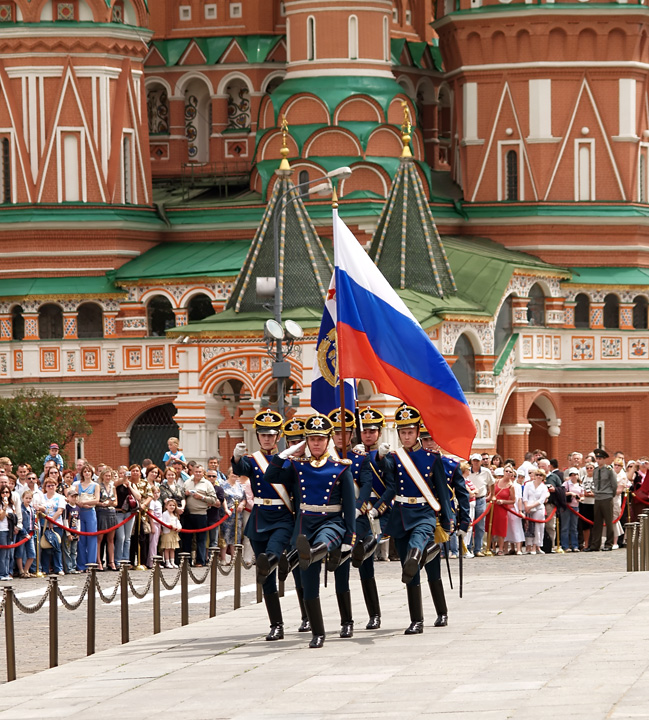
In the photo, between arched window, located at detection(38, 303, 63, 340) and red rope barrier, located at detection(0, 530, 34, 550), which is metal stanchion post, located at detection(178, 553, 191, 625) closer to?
red rope barrier, located at detection(0, 530, 34, 550)

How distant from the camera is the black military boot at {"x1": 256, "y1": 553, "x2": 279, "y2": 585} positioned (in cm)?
1748

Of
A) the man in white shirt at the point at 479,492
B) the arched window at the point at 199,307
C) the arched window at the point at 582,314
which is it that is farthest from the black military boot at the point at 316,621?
the arched window at the point at 582,314

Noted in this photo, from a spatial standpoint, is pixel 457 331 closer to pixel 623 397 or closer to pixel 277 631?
pixel 623 397

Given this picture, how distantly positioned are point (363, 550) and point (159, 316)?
29.3 meters

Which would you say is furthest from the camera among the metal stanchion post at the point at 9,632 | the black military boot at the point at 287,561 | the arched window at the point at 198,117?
the arched window at the point at 198,117

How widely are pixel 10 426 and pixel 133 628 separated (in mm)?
21636

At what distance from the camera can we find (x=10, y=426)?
4238cm

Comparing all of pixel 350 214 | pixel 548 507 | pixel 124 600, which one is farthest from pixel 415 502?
pixel 350 214

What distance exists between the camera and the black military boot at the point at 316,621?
670 inches

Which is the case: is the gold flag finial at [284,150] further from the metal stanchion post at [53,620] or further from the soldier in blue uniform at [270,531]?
the metal stanchion post at [53,620]

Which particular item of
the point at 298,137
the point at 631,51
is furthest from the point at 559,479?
the point at 631,51

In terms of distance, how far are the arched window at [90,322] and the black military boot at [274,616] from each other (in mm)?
29232

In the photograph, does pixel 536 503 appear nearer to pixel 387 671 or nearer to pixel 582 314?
pixel 387 671

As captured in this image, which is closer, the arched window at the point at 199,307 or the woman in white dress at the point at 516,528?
the woman in white dress at the point at 516,528
